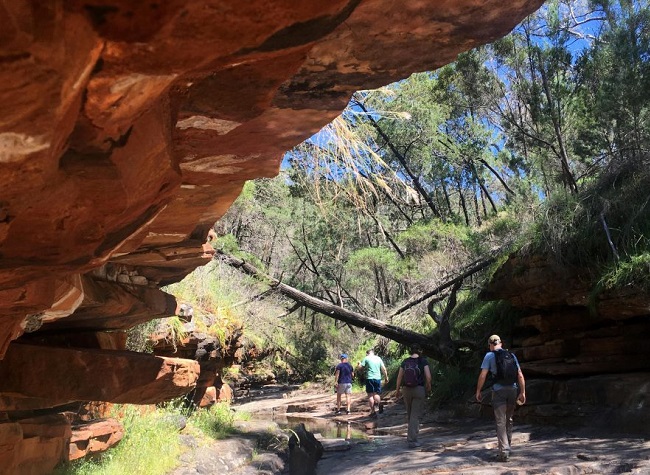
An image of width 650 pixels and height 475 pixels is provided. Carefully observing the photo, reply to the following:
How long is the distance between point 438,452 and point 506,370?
6.98 feet

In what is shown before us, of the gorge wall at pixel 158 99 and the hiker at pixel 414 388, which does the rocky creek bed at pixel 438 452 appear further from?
the gorge wall at pixel 158 99

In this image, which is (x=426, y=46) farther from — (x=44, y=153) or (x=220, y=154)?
(x=44, y=153)

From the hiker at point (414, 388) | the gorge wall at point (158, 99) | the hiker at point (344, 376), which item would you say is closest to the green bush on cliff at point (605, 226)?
the hiker at point (414, 388)

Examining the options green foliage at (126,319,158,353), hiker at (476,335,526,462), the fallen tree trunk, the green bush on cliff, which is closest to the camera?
hiker at (476,335,526,462)

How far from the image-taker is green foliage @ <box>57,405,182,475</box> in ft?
22.3

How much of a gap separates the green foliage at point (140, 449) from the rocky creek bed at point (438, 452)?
0.27 meters

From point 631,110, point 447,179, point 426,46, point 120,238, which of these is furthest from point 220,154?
point 447,179

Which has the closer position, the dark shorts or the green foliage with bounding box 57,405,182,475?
the green foliage with bounding box 57,405,182,475

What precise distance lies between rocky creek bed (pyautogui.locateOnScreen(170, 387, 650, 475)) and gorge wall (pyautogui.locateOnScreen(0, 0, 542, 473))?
549cm

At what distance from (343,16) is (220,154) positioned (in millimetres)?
1334

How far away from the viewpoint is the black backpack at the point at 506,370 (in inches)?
343

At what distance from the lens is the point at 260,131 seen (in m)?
3.14

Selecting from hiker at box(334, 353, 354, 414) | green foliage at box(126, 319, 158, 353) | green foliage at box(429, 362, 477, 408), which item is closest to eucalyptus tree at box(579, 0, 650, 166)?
green foliage at box(429, 362, 477, 408)

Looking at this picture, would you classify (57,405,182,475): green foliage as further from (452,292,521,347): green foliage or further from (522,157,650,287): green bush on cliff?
(452,292,521,347): green foliage
